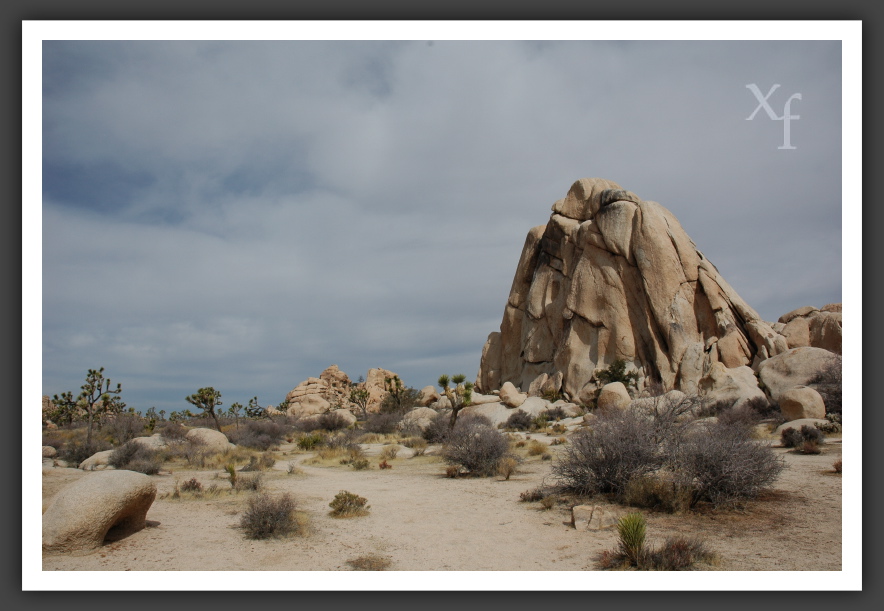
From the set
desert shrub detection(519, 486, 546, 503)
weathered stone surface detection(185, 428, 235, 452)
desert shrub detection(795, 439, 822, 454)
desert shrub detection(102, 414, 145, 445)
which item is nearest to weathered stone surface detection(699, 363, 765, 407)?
desert shrub detection(795, 439, 822, 454)

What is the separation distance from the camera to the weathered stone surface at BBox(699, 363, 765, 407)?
93.9 feet

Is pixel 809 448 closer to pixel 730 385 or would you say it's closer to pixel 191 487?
pixel 191 487

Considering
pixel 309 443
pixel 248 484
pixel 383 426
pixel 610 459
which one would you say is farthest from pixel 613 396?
pixel 248 484

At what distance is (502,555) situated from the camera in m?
7.46

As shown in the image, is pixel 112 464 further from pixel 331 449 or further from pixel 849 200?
pixel 849 200

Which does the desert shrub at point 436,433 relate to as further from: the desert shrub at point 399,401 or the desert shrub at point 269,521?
the desert shrub at point 399,401

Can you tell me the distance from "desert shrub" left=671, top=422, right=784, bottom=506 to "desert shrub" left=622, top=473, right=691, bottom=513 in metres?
0.23

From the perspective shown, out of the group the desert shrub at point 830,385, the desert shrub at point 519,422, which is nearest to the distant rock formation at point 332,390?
the desert shrub at point 519,422

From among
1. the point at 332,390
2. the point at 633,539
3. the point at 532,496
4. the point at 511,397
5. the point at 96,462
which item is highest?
the point at 633,539

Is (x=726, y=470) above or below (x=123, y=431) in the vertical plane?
above

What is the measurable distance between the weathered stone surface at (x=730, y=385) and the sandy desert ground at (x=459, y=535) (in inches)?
684

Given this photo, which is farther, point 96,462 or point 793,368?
point 793,368

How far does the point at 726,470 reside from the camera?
29.9 feet

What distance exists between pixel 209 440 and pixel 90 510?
1543cm
